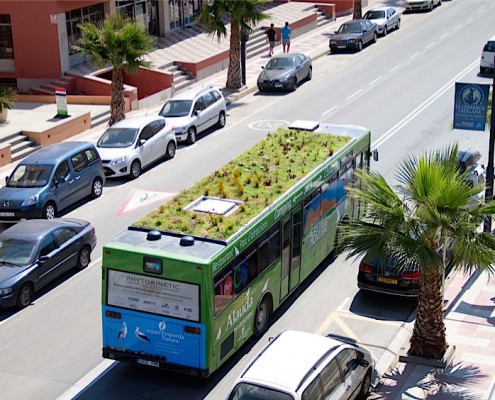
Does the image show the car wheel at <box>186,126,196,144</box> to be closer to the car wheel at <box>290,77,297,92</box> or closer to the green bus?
the car wheel at <box>290,77,297,92</box>

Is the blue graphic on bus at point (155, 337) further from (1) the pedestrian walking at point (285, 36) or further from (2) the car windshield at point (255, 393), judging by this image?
(1) the pedestrian walking at point (285, 36)

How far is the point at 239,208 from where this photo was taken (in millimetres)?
17906

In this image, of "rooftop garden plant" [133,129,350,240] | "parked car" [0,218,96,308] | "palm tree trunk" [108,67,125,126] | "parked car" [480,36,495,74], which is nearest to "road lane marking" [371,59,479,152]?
"parked car" [480,36,495,74]

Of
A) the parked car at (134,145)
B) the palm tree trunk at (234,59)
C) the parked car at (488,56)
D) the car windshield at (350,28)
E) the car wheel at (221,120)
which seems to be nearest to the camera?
the parked car at (134,145)

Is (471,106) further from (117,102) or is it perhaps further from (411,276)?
(117,102)

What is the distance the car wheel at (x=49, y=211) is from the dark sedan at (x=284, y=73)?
55.1ft

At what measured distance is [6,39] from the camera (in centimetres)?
4062

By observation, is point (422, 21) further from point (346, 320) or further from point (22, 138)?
point (346, 320)

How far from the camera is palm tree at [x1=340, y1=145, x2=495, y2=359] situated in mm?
15266

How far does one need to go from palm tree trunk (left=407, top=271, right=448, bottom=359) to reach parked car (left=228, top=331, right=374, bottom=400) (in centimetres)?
148

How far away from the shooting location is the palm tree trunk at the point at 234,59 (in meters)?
39.8

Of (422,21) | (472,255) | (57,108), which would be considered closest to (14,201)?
(57,108)

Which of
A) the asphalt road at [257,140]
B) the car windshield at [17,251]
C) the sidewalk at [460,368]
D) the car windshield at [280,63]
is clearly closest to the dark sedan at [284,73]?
the car windshield at [280,63]

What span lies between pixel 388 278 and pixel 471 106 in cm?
521
